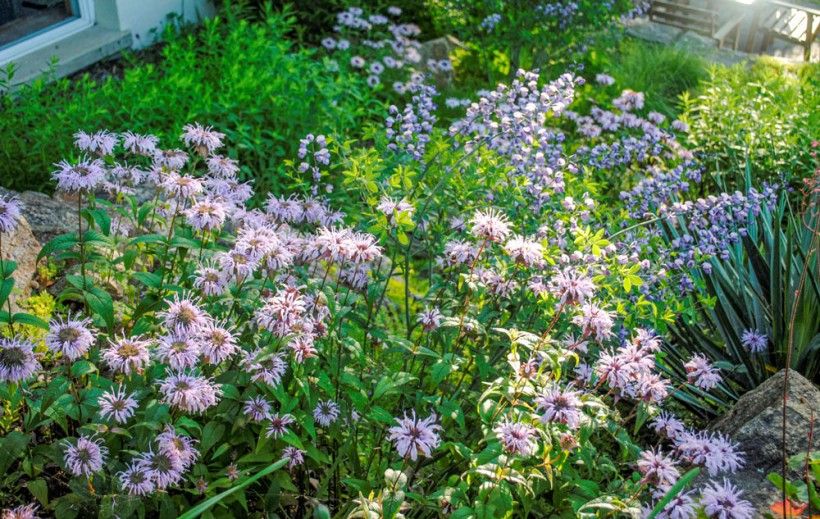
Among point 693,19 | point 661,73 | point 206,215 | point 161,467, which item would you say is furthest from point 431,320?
point 693,19

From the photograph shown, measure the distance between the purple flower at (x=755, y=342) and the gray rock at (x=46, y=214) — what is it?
296cm

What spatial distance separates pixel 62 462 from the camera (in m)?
2.33

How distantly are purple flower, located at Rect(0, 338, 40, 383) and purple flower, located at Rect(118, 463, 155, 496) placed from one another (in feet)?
1.20

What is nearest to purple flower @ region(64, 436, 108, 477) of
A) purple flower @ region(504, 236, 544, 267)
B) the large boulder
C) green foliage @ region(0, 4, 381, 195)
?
purple flower @ region(504, 236, 544, 267)

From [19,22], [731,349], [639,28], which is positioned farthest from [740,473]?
[639,28]

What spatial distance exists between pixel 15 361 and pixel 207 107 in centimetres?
276

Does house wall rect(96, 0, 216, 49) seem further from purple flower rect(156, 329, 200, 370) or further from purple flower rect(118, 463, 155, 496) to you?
purple flower rect(118, 463, 155, 496)

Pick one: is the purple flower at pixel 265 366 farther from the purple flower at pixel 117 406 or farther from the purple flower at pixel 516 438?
the purple flower at pixel 516 438

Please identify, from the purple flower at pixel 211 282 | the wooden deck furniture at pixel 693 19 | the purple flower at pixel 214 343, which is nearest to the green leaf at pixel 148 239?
the purple flower at pixel 211 282

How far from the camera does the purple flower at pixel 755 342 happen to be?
3773mm

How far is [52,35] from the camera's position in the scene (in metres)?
5.83

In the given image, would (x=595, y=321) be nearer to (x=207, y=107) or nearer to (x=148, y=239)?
(x=148, y=239)

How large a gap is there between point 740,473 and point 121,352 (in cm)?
205

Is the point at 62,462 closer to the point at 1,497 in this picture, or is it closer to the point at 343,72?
the point at 1,497
